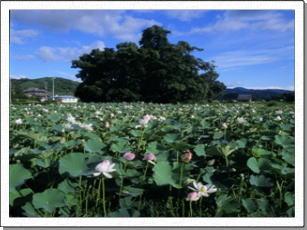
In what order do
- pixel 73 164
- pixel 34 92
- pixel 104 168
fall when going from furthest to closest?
pixel 34 92 → pixel 73 164 → pixel 104 168

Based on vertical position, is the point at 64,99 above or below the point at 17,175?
above

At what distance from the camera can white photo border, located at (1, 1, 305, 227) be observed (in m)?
1.68

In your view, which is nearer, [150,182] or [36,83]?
[150,182]

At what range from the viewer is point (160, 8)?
1865mm

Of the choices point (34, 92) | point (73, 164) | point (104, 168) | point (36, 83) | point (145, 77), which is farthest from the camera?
point (145, 77)

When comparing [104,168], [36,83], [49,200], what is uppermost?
[36,83]

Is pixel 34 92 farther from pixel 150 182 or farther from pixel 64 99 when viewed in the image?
pixel 150 182

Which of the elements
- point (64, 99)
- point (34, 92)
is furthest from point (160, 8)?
point (64, 99)

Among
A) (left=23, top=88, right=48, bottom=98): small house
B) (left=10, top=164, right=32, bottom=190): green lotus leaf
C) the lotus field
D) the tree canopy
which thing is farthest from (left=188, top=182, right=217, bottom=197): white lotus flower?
the tree canopy

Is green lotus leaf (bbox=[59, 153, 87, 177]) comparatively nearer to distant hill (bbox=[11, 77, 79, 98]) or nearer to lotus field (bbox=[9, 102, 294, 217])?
lotus field (bbox=[9, 102, 294, 217])

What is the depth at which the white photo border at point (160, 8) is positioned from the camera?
1.68 m

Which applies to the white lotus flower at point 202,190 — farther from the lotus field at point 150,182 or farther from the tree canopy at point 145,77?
the tree canopy at point 145,77

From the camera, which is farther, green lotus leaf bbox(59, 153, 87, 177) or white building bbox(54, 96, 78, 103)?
white building bbox(54, 96, 78, 103)

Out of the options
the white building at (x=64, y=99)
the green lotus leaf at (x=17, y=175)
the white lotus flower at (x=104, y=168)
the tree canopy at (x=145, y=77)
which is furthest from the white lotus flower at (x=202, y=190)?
the tree canopy at (x=145, y=77)
